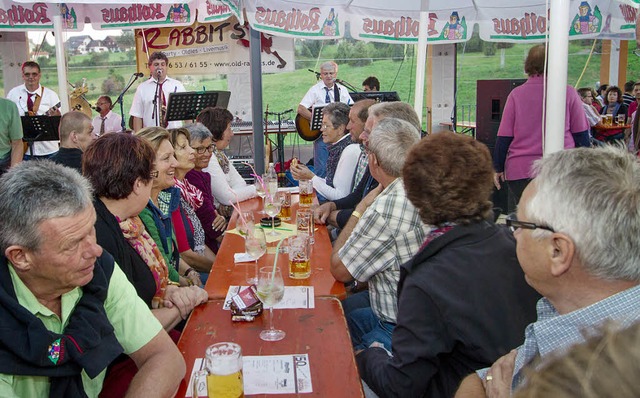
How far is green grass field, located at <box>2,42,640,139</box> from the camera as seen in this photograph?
11422mm

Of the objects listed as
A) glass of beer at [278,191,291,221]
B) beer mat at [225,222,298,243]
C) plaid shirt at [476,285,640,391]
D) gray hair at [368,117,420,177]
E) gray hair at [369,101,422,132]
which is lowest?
beer mat at [225,222,298,243]

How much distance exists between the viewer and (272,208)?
345cm

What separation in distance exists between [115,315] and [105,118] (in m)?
8.37

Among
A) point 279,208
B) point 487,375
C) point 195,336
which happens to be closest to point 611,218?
point 487,375

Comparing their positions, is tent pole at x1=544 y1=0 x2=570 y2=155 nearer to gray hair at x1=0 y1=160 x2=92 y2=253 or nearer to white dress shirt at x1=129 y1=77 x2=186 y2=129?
gray hair at x1=0 y1=160 x2=92 y2=253

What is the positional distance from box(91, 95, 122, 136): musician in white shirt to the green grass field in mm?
1335

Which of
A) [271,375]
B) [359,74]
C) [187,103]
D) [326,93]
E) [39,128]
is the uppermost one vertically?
[359,74]

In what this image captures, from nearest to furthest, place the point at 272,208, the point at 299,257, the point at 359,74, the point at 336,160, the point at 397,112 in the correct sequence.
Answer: the point at 299,257 → the point at 272,208 → the point at 397,112 → the point at 336,160 → the point at 359,74

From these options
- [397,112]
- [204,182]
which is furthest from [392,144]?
[204,182]

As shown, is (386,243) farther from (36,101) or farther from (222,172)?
(36,101)

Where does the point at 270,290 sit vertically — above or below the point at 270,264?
above

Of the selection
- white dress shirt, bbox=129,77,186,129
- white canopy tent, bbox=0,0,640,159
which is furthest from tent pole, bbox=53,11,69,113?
white dress shirt, bbox=129,77,186,129

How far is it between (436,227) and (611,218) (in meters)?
0.70

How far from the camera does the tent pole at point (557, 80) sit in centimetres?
298
